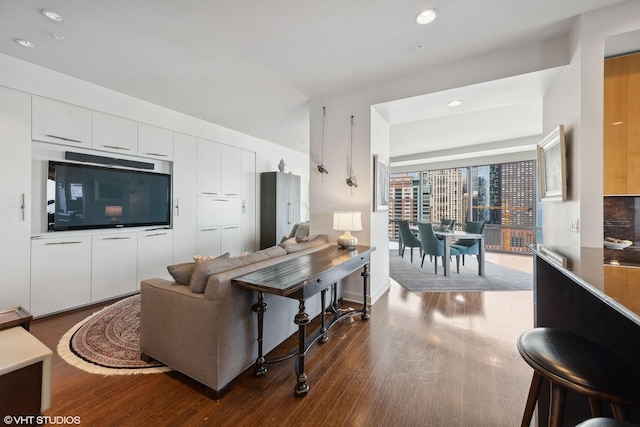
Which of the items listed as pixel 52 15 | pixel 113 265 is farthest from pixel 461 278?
pixel 52 15

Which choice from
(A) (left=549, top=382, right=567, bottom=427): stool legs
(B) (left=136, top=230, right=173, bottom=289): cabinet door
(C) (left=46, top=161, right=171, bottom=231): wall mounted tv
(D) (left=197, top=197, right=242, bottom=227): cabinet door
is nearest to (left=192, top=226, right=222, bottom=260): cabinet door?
(D) (left=197, top=197, right=242, bottom=227): cabinet door

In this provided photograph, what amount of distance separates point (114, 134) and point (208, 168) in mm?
1430

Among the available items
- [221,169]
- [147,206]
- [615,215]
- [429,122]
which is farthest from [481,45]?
[147,206]

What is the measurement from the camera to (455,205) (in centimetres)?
751

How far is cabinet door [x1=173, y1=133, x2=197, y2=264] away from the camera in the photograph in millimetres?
4133

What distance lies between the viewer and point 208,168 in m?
4.62

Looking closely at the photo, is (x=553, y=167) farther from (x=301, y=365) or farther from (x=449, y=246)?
(x=301, y=365)

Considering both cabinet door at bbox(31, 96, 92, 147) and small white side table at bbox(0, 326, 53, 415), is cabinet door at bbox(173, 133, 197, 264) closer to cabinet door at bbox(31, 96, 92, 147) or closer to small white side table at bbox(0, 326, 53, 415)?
cabinet door at bbox(31, 96, 92, 147)

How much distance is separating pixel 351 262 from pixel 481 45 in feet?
8.01

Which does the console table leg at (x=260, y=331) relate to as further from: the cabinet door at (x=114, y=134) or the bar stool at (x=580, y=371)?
the cabinet door at (x=114, y=134)

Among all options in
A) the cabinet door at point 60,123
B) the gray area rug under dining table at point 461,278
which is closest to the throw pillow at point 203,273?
the cabinet door at point 60,123

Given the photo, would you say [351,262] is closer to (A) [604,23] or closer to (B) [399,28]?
(B) [399,28]

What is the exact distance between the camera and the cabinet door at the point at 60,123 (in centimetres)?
281

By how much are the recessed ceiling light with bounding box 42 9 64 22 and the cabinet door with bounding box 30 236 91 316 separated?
221cm
